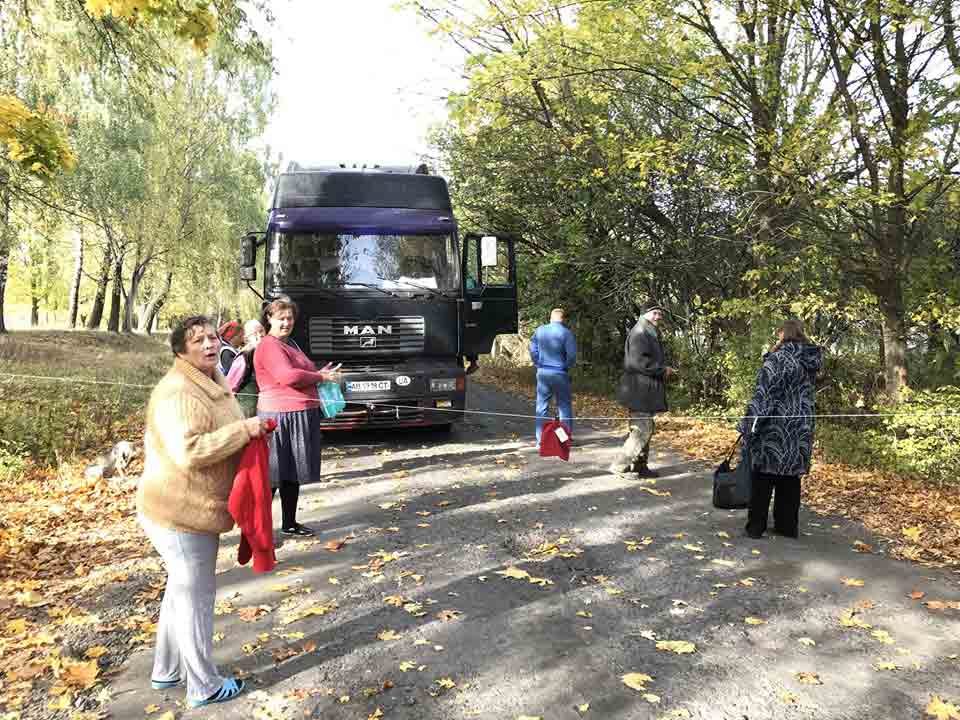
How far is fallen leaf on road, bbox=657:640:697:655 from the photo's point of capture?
4.00m

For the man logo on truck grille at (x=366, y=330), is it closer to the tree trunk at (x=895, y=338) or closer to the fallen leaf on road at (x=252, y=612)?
the fallen leaf on road at (x=252, y=612)

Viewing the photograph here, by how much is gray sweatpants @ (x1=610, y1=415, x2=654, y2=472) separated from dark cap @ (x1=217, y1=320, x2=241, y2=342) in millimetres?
4146

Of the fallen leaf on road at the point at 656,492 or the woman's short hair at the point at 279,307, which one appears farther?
the fallen leaf on road at the point at 656,492

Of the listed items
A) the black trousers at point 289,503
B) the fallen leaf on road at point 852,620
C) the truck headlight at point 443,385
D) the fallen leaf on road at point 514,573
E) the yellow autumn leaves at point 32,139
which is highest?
the yellow autumn leaves at point 32,139

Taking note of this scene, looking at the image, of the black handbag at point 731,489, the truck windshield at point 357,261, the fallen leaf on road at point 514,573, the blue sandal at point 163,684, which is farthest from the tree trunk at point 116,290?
the blue sandal at point 163,684

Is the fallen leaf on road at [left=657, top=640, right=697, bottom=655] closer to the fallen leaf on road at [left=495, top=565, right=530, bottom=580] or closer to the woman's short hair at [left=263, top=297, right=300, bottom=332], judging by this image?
the fallen leaf on road at [left=495, top=565, right=530, bottom=580]

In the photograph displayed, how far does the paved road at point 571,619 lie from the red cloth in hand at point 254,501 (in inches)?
28.8

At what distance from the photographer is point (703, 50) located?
34.2 ft

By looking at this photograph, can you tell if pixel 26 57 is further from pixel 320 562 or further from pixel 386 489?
pixel 320 562

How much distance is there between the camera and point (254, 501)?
134 inches

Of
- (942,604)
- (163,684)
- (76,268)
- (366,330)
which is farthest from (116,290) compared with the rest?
(942,604)

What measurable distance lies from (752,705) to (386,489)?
4778 mm

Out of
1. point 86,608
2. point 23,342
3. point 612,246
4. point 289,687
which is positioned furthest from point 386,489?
point 23,342

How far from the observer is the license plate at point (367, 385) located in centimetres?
966
